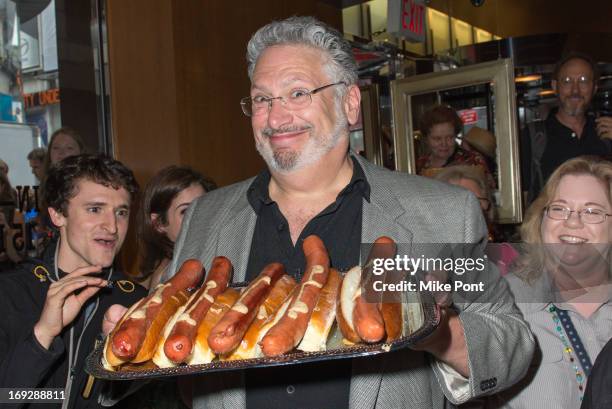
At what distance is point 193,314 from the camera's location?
49.6 inches

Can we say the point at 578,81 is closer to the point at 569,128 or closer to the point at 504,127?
the point at 569,128

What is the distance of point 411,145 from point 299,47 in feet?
8.75

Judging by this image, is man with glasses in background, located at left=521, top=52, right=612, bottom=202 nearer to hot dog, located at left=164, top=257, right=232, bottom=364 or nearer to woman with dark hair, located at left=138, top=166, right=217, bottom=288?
woman with dark hair, located at left=138, top=166, right=217, bottom=288

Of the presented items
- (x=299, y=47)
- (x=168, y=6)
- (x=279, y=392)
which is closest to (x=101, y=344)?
(x=279, y=392)

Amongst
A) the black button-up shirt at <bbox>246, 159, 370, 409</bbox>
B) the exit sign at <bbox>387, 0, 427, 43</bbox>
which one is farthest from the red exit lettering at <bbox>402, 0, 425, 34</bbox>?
the black button-up shirt at <bbox>246, 159, 370, 409</bbox>

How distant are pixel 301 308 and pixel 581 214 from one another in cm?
127

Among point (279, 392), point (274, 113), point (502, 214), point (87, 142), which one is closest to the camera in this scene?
point (279, 392)

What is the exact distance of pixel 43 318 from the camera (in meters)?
1.78

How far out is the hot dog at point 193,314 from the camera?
1145 millimetres

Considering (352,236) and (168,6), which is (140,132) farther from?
(352,236)

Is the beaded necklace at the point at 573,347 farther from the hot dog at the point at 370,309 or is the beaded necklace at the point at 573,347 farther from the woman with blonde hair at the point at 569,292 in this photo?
the hot dog at the point at 370,309

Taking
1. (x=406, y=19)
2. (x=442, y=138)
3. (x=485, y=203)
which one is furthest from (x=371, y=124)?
(x=485, y=203)

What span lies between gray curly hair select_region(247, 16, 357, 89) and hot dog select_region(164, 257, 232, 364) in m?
0.65

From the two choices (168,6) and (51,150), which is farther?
(168,6)
